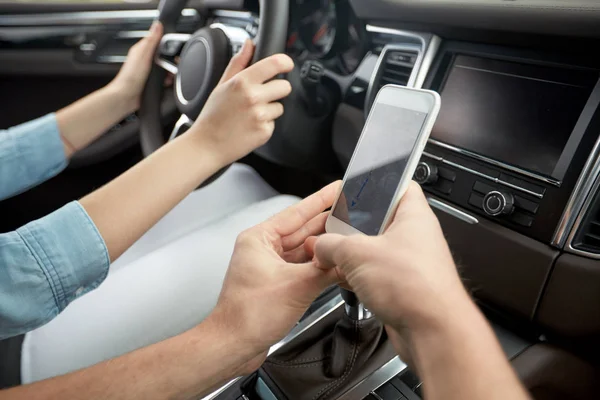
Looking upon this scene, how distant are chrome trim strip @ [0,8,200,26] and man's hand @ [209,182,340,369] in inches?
Result: 39.4

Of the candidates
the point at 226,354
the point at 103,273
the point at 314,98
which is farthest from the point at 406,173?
the point at 314,98

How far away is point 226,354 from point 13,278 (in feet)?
0.82

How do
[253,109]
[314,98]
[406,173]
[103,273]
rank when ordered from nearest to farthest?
[406,173] → [103,273] → [253,109] → [314,98]

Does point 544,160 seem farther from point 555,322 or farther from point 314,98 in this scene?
point 314,98

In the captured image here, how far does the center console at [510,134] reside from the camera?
664 millimetres

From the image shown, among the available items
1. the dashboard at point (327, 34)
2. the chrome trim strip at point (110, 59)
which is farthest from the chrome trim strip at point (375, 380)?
the chrome trim strip at point (110, 59)

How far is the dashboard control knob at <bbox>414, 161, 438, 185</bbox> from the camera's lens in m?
0.82

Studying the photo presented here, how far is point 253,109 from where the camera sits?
2.39 ft

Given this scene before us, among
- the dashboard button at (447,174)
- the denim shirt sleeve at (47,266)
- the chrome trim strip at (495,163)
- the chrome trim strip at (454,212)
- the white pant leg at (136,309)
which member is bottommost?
the white pant leg at (136,309)

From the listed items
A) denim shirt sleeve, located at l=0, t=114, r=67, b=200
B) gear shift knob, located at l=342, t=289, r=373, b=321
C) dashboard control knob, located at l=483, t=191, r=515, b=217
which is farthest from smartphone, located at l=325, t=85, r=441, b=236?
denim shirt sleeve, located at l=0, t=114, r=67, b=200

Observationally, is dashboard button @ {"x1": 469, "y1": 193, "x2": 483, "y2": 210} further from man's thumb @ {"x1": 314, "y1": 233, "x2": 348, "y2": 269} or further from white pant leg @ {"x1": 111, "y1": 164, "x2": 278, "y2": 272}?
white pant leg @ {"x1": 111, "y1": 164, "x2": 278, "y2": 272}

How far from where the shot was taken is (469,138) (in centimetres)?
79

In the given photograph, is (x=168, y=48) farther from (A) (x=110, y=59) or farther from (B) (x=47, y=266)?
(B) (x=47, y=266)

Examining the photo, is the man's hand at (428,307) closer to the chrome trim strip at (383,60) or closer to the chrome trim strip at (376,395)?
the chrome trim strip at (376,395)
